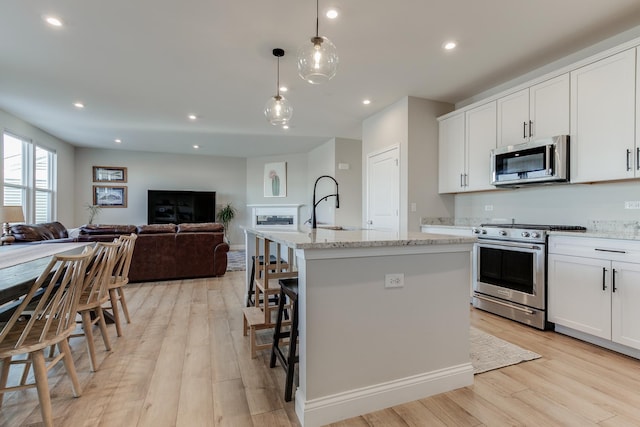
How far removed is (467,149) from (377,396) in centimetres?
335

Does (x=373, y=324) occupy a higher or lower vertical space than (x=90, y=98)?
lower

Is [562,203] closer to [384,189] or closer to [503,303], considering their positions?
[503,303]

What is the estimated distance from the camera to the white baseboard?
5.29ft

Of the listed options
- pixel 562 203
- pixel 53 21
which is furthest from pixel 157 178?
pixel 562 203

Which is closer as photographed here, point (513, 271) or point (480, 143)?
point (513, 271)

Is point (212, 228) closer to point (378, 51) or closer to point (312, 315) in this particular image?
point (378, 51)

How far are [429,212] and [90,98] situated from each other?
5.08 m

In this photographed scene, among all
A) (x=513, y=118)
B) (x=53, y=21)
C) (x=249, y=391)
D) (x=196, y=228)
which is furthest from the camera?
(x=196, y=228)

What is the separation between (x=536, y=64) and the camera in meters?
3.45

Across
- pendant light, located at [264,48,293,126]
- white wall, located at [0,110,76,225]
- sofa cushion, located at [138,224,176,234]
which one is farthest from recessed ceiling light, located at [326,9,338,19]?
white wall, located at [0,110,76,225]

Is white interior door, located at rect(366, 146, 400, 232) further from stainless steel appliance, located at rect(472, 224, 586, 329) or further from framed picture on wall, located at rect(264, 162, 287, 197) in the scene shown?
framed picture on wall, located at rect(264, 162, 287, 197)

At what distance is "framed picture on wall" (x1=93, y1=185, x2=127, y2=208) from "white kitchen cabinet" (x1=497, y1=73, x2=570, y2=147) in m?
8.66

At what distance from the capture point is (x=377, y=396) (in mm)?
1749

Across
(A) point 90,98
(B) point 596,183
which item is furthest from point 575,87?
(A) point 90,98
